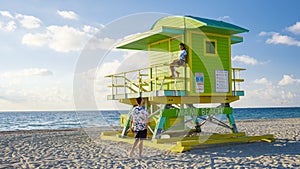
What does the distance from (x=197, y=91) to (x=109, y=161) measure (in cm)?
478

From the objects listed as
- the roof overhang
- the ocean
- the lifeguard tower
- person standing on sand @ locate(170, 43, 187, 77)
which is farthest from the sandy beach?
the ocean

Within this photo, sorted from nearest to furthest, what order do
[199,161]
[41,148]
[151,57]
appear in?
[199,161]
[41,148]
[151,57]

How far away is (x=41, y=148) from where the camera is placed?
520 inches

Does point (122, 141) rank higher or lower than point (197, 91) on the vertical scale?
lower

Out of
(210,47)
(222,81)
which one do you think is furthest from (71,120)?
(210,47)

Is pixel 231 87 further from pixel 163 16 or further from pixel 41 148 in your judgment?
pixel 41 148

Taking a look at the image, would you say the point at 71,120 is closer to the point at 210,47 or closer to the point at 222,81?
the point at 222,81

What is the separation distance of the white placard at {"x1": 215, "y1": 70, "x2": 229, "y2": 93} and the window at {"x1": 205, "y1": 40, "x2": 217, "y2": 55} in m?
0.81

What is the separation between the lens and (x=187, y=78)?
12828 mm

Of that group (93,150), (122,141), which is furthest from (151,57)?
(93,150)

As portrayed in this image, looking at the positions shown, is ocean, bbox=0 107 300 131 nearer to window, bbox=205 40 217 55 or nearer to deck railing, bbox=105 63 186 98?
deck railing, bbox=105 63 186 98

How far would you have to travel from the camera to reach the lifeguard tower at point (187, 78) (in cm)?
1255

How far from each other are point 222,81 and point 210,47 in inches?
58.2

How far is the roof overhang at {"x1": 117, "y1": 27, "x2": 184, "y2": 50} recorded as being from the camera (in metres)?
12.7
